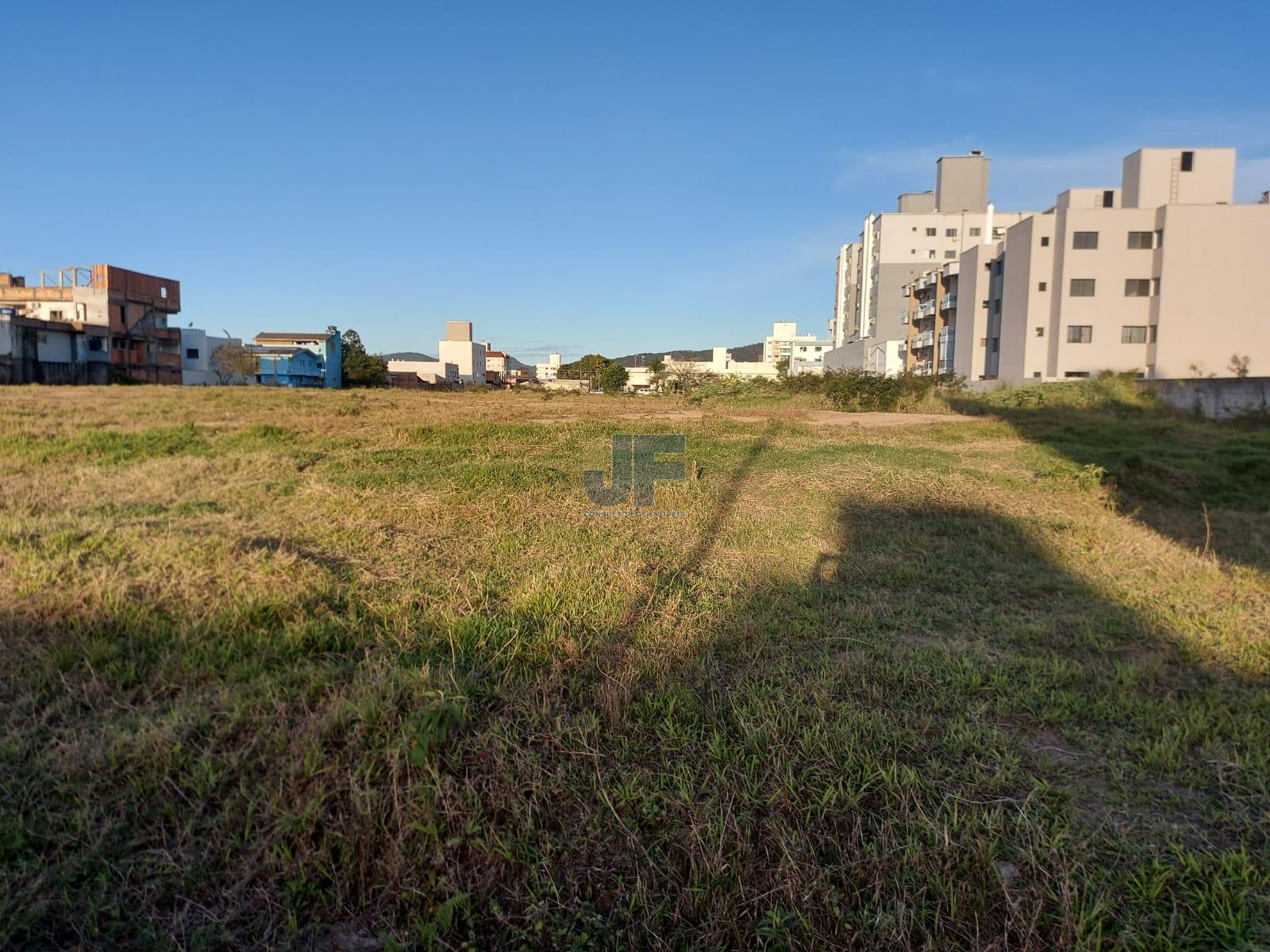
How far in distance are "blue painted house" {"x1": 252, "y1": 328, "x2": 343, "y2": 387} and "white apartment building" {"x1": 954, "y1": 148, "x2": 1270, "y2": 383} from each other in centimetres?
5168

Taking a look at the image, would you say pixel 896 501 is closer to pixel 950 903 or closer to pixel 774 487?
pixel 774 487

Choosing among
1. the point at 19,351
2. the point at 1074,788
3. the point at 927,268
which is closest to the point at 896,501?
the point at 1074,788

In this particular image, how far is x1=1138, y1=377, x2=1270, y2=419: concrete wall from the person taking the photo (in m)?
21.1

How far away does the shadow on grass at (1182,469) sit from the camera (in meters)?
7.76

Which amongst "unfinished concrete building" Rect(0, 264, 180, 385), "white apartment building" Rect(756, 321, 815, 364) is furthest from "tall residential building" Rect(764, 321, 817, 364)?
"unfinished concrete building" Rect(0, 264, 180, 385)

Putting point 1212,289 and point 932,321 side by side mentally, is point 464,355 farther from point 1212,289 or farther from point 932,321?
point 1212,289

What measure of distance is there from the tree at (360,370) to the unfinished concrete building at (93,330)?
525 inches

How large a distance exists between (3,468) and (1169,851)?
1180 cm

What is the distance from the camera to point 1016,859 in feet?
7.47

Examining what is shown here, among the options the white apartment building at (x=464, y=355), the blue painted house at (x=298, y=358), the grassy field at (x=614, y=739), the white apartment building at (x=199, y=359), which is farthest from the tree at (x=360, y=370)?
the grassy field at (x=614, y=739)

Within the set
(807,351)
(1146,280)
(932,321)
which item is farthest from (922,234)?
(807,351)

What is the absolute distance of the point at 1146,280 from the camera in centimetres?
3712

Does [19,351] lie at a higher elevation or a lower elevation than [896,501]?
higher

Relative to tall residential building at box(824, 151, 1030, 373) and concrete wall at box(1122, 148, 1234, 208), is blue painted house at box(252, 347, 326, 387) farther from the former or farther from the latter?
concrete wall at box(1122, 148, 1234, 208)
